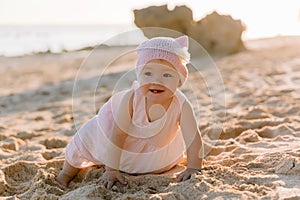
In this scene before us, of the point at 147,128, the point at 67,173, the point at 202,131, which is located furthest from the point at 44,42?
the point at 147,128

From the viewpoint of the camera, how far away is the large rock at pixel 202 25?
9.41m

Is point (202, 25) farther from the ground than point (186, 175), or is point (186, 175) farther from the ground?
point (202, 25)

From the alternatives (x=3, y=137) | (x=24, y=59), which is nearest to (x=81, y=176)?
(x=3, y=137)

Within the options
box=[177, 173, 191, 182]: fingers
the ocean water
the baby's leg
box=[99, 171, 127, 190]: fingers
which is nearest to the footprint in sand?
the baby's leg

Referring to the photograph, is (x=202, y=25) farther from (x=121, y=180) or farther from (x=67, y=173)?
(x=121, y=180)

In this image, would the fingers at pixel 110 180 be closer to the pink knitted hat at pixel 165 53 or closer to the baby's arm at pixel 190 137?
the baby's arm at pixel 190 137

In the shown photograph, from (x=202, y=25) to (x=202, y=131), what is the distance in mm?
5843

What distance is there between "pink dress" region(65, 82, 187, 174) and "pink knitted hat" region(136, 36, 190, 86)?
0.60 ft

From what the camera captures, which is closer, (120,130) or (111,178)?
(111,178)

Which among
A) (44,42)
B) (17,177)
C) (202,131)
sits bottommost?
(44,42)

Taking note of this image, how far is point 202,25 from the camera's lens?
31.5 ft

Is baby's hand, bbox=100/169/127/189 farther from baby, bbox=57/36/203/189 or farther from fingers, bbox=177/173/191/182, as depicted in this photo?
fingers, bbox=177/173/191/182

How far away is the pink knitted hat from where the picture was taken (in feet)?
8.60

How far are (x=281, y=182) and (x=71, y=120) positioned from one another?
9.29ft
